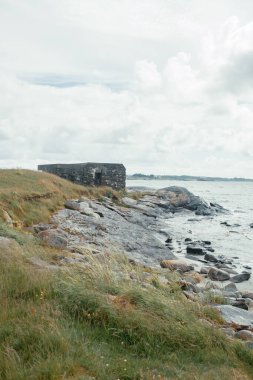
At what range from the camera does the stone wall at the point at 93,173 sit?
41.6 metres

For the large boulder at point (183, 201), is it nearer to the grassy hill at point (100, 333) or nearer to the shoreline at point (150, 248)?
the shoreline at point (150, 248)

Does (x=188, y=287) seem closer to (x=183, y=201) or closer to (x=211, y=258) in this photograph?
(x=211, y=258)

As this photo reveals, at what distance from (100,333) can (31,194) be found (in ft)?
58.0

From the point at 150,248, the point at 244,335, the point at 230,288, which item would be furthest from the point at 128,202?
the point at 244,335

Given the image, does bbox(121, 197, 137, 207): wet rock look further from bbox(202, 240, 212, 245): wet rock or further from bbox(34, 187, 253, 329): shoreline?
bbox(202, 240, 212, 245): wet rock

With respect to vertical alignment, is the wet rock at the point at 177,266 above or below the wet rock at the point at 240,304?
below

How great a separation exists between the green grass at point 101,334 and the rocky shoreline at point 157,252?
1525mm

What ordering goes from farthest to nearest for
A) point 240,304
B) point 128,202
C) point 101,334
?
point 128,202, point 240,304, point 101,334

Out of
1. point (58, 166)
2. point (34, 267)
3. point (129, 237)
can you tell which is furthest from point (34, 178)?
point (34, 267)

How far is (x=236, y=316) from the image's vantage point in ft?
26.9

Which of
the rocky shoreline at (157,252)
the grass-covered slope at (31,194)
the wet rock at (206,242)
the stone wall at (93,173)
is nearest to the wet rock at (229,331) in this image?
the rocky shoreline at (157,252)

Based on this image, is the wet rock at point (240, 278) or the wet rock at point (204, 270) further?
the wet rock at point (204, 270)

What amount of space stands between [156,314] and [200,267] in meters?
11.2

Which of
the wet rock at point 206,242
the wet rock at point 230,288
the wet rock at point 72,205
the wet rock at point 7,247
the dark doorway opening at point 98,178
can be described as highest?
the dark doorway opening at point 98,178
